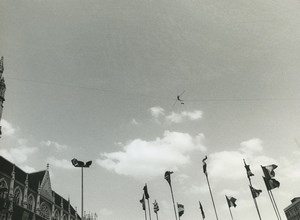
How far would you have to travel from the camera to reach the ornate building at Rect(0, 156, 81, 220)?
42188 millimetres

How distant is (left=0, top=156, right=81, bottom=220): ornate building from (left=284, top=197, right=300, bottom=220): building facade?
257 feet

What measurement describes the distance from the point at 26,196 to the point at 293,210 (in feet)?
305

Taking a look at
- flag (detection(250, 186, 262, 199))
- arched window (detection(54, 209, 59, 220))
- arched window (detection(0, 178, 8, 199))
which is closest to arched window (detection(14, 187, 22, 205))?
arched window (detection(0, 178, 8, 199))

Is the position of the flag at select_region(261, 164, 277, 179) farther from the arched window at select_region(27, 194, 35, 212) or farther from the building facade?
the building facade

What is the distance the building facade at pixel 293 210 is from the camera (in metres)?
95.7

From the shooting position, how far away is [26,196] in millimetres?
47125

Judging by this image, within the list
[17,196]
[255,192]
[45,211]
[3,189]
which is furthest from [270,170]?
[45,211]

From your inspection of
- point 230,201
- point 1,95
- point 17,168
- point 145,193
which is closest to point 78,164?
point 145,193

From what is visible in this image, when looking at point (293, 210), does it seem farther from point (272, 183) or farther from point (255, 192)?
point (272, 183)

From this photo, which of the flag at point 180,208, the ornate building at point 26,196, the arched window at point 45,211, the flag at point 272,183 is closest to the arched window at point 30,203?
the ornate building at point 26,196

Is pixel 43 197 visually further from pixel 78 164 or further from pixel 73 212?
pixel 78 164

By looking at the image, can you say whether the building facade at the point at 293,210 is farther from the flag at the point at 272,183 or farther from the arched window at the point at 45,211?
the arched window at the point at 45,211

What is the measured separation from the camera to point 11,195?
141 ft

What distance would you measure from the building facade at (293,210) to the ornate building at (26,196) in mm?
78255
